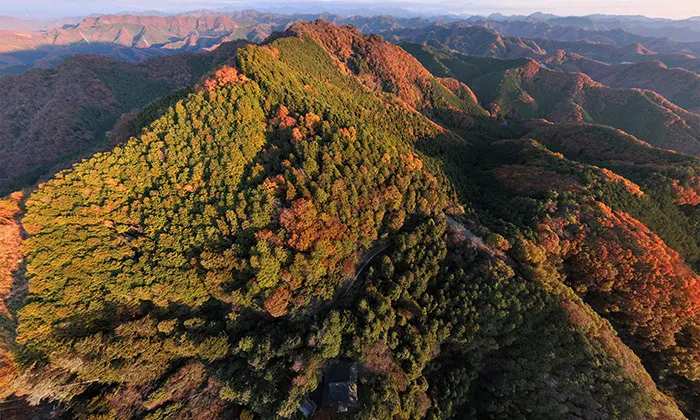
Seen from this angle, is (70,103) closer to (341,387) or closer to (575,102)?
(341,387)

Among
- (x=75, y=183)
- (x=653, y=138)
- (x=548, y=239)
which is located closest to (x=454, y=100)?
(x=653, y=138)

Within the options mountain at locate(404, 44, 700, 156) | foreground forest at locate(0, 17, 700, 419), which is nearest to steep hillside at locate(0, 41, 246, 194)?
foreground forest at locate(0, 17, 700, 419)

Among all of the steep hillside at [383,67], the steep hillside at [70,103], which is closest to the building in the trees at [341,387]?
the steep hillside at [70,103]

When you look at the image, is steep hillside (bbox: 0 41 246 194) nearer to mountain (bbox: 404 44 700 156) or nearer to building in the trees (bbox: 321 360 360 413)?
building in the trees (bbox: 321 360 360 413)

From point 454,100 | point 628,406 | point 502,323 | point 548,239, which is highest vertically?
point 454,100

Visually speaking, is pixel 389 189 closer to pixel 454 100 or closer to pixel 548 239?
pixel 548 239

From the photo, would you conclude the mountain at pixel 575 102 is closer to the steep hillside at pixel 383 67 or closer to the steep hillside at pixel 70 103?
the steep hillside at pixel 383 67

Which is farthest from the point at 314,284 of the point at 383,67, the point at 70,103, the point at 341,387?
the point at 70,103
